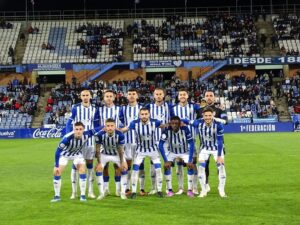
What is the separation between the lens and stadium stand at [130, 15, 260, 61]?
5219cm

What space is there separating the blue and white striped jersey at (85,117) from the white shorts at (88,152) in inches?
3.6

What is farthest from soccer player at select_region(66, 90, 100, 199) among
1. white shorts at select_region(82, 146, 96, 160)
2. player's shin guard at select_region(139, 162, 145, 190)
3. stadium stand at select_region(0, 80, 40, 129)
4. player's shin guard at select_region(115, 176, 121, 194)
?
stadium stand at select_region(0, 80, 40, 129)

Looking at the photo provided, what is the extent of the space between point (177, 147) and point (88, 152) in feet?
6.35

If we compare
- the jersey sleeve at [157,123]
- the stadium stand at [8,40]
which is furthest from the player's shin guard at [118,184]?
the stadium stand at [8,40]

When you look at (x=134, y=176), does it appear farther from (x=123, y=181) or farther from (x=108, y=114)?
(x=108, y=114)

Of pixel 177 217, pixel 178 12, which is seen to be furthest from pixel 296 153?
pixel 178 12

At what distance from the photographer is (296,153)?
76.7 ft

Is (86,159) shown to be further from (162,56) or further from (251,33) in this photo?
(251,33)

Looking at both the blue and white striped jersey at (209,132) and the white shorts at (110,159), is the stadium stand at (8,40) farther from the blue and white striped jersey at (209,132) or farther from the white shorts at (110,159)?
the blue and white striped jersey at (209,132)

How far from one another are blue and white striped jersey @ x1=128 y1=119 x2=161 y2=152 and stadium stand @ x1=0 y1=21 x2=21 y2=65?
41410 millimetres

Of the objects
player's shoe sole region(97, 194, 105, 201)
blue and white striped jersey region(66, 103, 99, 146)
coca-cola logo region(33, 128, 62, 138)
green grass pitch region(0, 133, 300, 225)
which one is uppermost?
blue and white striped jersey region(66, 103, 99, 146)

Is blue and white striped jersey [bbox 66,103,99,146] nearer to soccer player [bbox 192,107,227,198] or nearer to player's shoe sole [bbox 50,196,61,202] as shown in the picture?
player's shoe sole [bbox 50,196,61,202]

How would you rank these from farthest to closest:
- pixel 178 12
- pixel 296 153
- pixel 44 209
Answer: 1. pixel 178 12
2. pixel 296 153
3. pixel 44 209

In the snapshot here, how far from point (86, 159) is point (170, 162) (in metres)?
1.84
